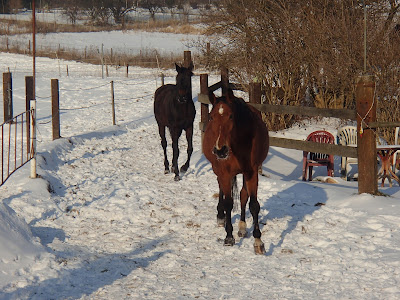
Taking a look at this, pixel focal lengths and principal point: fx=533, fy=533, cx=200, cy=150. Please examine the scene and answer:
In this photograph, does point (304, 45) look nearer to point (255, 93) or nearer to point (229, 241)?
point (255, 93)

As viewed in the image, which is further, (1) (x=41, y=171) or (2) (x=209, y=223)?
(1) (x=41, y=171)

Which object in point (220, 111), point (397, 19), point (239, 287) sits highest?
point (397, 19)

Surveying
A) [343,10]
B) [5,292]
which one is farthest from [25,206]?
[343,10]

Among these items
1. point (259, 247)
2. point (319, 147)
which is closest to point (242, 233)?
point (259, 247)

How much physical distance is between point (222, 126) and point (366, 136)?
3.13 m

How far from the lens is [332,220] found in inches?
273

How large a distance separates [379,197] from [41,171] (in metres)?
5.68

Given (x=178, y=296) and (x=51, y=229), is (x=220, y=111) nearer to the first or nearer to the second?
(x=178, y=296)

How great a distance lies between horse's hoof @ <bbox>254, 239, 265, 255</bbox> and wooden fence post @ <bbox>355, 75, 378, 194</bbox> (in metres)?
2.56

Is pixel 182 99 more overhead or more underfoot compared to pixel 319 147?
more overhead

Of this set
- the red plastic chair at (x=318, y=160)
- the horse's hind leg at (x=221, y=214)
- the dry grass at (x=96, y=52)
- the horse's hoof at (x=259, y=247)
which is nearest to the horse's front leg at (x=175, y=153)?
the red plastic chair at (x=318, y=160)

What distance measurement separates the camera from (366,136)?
7711mm

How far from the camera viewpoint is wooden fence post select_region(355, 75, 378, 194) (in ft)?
25.3

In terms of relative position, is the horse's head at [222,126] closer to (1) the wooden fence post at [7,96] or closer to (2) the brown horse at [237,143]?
(2) the brown horse at [237,143]
